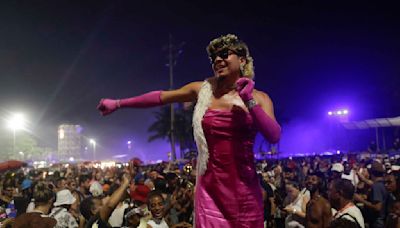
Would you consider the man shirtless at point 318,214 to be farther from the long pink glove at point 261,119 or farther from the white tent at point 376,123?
the white tent at point 376,123

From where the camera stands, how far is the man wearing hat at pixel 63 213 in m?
5.89

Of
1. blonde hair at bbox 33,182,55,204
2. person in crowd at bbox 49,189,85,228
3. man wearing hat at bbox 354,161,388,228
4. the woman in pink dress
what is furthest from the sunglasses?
man wearing hat at bbox 354,161,388,228

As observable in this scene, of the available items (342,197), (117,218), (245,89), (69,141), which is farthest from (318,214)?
(69,141)

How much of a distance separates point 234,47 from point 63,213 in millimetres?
4426

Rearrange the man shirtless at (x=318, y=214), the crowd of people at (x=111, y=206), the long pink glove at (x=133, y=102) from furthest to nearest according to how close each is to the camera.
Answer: the man shirtless at (x=318, y=214) < the crowd of people at (x=111, y=206) < the long pink glove at (x=133, y=102)

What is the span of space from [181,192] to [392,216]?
461 centimetres

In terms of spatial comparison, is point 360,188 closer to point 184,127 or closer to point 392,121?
point 392,121

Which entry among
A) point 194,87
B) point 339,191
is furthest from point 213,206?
point 339,191

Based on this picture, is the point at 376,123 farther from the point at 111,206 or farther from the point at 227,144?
the point at 227,144

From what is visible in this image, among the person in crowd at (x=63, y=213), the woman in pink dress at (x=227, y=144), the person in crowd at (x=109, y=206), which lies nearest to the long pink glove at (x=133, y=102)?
the woman in pink dress at (x=227, y=144)

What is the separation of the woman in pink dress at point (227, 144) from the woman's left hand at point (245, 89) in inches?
2.7

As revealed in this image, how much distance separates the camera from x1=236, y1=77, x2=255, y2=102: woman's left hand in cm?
245

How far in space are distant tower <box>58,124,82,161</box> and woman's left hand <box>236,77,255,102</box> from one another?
5572 inches

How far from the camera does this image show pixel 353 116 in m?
52.8
